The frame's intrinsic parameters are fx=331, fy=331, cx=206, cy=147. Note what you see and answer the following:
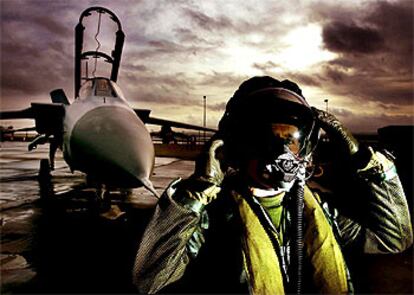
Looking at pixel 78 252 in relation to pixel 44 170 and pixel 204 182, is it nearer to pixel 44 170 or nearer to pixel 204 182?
pixel 204 182

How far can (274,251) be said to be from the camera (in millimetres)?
1599

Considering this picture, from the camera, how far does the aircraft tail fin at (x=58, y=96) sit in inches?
410

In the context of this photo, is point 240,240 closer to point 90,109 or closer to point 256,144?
point 256,144

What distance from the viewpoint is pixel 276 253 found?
1.68 m

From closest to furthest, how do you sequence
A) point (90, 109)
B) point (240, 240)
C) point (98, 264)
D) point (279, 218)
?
point (240, 240) < point (279, 218) < point (98, 264) < point (90, 109)

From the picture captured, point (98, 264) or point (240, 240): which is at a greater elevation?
point (240, 240)

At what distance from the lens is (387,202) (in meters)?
1.76

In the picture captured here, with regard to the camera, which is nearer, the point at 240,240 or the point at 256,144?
the point at 240,240

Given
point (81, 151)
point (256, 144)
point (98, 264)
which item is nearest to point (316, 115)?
point (256, 144)

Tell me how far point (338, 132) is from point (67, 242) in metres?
4.20

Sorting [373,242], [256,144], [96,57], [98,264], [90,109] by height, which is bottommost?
[98,264]

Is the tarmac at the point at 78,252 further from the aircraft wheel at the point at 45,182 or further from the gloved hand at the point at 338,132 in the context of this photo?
the gloved hand at the point at 338,132

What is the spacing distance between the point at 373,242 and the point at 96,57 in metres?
8.29

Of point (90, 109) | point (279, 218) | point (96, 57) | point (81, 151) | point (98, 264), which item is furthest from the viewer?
point (96, 57)
